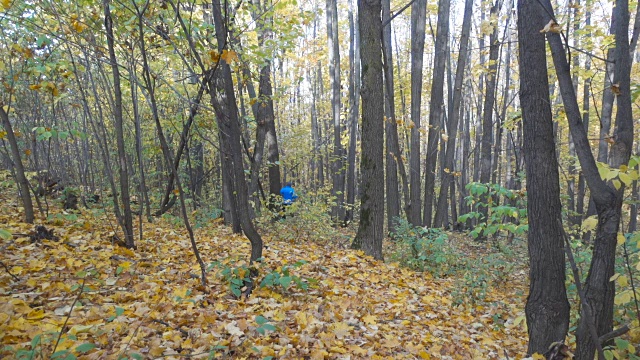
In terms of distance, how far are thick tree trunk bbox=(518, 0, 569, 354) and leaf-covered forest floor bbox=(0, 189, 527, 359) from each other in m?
0.75

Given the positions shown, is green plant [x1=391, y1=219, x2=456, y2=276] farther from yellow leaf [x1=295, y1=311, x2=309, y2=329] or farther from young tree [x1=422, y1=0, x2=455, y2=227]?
yellow leaf [x1=295, y1=311, x2=309, y2=329]

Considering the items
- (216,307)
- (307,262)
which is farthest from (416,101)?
(216,307)

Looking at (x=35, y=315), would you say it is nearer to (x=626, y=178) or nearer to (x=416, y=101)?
(x=626, y=178)

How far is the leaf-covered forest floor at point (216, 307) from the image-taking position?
2.89 m

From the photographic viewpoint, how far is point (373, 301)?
4.85 metres

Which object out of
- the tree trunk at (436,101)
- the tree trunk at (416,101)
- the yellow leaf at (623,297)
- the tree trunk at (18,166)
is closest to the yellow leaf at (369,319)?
the yellow leaf at (623,297)

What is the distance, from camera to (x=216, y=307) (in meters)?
3.79

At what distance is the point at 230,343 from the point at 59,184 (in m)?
9.86

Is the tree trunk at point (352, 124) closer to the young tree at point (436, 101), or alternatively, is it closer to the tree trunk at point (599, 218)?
the young tree at point (436, 101)

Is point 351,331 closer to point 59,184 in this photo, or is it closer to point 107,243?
point 107,243

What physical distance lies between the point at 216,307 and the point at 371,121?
385cm

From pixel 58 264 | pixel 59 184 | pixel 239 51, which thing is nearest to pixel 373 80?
pixel 239 51

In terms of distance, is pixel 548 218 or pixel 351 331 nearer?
pixel 548 218

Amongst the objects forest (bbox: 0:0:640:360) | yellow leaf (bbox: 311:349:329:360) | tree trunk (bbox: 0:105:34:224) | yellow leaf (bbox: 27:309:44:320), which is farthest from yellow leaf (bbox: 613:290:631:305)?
tree trunk (bbox: 0:105:34:224)
